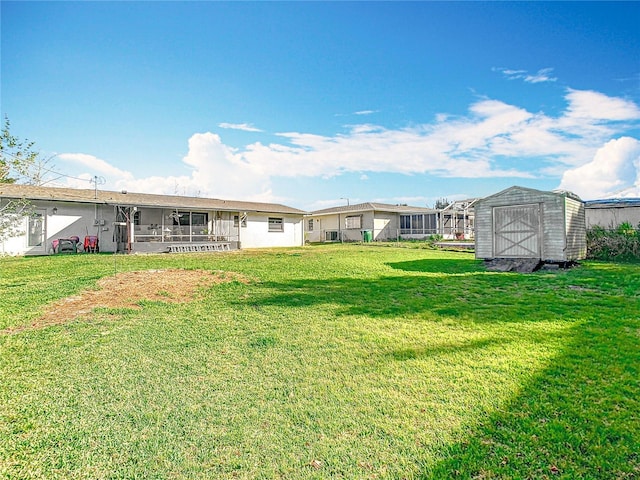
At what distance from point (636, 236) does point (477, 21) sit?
38.3 feet

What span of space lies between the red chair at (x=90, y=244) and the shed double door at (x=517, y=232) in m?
19.7

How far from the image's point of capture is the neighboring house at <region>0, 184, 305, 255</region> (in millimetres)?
16938

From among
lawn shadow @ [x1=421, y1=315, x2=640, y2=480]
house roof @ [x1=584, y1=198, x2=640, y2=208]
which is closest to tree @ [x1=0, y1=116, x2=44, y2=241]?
lawn shadow @ [x1=421, y1=315, x2=640, y2=480]

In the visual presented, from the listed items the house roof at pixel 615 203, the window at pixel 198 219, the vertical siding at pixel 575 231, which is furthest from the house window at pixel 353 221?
the vertical siding at pixel 575 231

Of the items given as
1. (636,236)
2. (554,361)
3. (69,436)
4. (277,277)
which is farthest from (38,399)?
(636,236)

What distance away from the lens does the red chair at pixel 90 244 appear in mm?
17812

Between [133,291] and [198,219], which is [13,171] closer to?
[198,219]

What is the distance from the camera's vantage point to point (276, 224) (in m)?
25.7

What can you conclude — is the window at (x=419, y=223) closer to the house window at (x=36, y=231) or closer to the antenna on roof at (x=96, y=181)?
the antenna on roof at (x=96, y=181)

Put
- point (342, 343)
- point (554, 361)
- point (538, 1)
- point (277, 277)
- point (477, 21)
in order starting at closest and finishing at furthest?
1. point (554, 361)
2. point (342, 343)
3. point (277, 277)
4. point (538, 1)
5. point (477, 21)

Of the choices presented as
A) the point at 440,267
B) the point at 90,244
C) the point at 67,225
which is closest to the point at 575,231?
the point at 440,267

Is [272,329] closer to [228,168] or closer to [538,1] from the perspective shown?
[538,1]

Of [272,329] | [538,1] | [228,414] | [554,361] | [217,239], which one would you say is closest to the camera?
[228,414]

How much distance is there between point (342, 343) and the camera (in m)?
4.57
